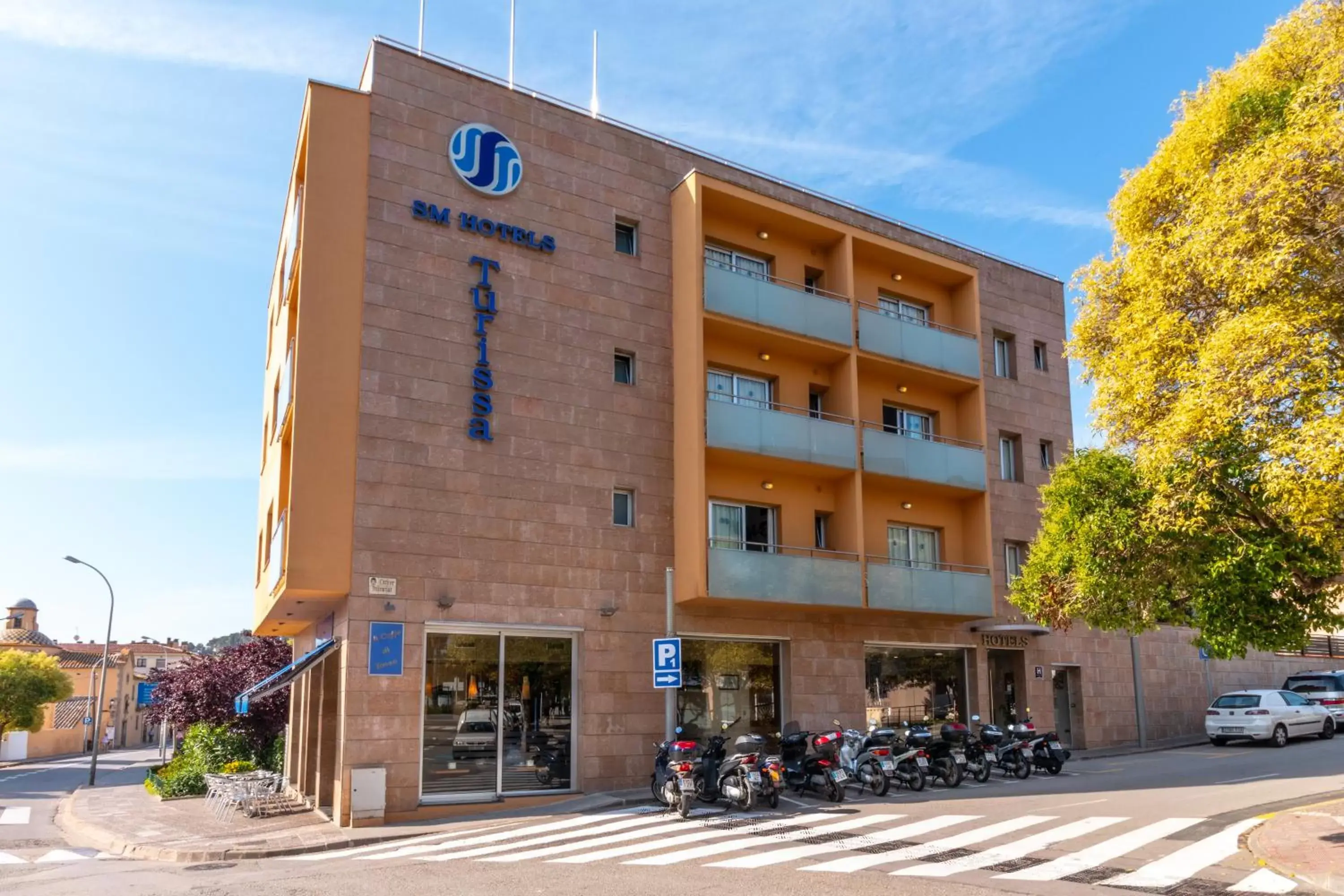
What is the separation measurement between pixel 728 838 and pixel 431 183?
41.9 ft

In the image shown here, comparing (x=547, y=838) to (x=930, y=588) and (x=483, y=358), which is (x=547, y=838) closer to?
(x=483, y=358)

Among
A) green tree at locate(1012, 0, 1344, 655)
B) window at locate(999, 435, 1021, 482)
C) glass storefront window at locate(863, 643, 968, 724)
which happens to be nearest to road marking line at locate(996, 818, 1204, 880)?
green tree at locate(1012, 0, 1344, 655)

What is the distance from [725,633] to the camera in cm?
2097

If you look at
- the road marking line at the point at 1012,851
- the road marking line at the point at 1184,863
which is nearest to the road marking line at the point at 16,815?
the road marking line at the point at 1012,851

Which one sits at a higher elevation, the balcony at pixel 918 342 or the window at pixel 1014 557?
the balcony at pixel 918 342

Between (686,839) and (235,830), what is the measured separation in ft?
26.9

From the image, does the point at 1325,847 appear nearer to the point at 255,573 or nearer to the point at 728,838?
the point at 728,838

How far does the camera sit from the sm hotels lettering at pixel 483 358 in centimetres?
1869

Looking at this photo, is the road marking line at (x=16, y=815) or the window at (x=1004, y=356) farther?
the window at (x=1004, y=356)

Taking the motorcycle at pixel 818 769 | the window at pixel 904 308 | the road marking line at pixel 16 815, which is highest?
the window at pixel 904 308

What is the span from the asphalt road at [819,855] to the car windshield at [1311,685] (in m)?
15.0

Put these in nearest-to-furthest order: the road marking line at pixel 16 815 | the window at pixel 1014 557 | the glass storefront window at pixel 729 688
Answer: the glass storefront window at pixel 729 688, the road marking line at pixel 16 815, the window at pixel 1014 557

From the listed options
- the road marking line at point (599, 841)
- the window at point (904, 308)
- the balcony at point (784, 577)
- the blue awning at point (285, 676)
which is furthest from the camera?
the window at point (904, 308)

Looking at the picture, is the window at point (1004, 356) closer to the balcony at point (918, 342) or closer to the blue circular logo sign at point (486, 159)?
the balcony at point (918, 342)
